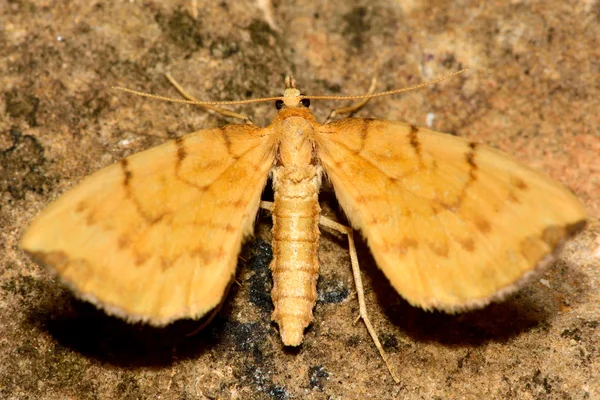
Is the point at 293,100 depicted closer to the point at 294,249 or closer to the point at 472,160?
the point at 294,249

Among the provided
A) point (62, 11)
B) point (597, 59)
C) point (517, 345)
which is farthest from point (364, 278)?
point (62, 11)

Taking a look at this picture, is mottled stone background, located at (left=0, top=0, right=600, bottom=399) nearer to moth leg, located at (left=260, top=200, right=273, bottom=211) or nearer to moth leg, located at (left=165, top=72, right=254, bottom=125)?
moth leg, located at (left=165, top=72, right=254, bottom=125)

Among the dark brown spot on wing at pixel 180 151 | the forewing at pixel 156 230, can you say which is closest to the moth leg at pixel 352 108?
the forewing at pixel 156 230

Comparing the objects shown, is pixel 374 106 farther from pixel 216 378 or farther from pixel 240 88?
pixel 216 378

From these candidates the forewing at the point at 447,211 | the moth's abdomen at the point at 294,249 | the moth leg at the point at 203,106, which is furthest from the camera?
the moth leg at the point at 203,106

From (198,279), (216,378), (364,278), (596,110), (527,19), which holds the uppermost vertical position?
(527,19)

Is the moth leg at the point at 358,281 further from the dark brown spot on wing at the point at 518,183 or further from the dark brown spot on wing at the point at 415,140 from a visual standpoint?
the dark brown spot on wing at the point at 518,183

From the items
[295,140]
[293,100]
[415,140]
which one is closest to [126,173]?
[295,140]
